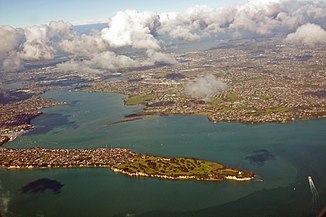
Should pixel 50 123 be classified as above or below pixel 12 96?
above

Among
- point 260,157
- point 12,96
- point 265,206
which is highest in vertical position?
point 265,206

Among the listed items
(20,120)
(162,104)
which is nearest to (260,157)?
(162,104)

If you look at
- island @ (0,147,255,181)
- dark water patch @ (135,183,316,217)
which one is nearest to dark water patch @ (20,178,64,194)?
island @ (0,147,255,181)

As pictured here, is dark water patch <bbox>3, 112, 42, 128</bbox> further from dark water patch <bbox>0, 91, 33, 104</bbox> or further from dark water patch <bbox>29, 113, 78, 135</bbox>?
dark water patch <bbox>0, 91, 33, 104</bbox>

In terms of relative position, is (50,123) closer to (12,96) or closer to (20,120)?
(20,120)

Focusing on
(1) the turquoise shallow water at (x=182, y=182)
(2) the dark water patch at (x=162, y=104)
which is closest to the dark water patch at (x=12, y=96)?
(1) the turquoise shallow water at (x=182, y=182)

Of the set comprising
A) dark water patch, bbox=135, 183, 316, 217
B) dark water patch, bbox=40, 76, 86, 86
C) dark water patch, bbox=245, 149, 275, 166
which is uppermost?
dark water patch, bbox=135, 183, 316, 217
